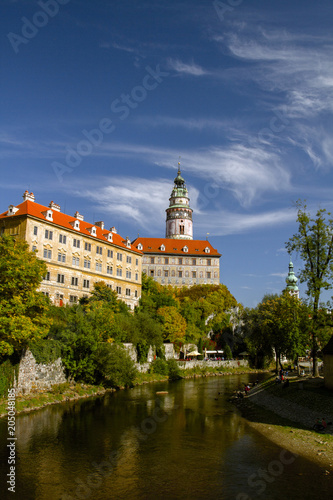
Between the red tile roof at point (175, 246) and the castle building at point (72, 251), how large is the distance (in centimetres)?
3595

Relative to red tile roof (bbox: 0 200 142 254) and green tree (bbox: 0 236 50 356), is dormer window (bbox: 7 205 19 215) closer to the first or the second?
red tile roof (bbox: 0 200 142 254)

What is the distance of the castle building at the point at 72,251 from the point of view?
5062cm

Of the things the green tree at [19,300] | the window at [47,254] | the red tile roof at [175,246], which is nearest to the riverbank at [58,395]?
the green tree at [19,300]

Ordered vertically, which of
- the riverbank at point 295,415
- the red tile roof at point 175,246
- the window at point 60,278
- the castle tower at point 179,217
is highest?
the castle tower at point 179,217

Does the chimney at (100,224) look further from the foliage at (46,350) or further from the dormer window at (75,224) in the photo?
the foliage at (46,350)

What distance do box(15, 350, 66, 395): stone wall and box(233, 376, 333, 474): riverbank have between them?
684 inches

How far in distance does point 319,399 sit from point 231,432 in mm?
7186

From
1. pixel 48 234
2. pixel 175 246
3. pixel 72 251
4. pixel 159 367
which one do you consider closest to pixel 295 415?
pixel 159 367

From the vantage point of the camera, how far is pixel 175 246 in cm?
10800

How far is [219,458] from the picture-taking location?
70.8 ft

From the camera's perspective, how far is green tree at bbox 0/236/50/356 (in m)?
30.3

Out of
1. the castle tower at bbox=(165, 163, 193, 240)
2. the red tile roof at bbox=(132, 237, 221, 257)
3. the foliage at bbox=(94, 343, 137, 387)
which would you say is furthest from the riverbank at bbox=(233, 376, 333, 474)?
the castle tower at bbox=(165, 163, 193, 240)

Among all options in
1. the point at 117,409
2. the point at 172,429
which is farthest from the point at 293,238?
the point at 117,409

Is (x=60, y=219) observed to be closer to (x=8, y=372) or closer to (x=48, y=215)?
(x=48, y=215)
